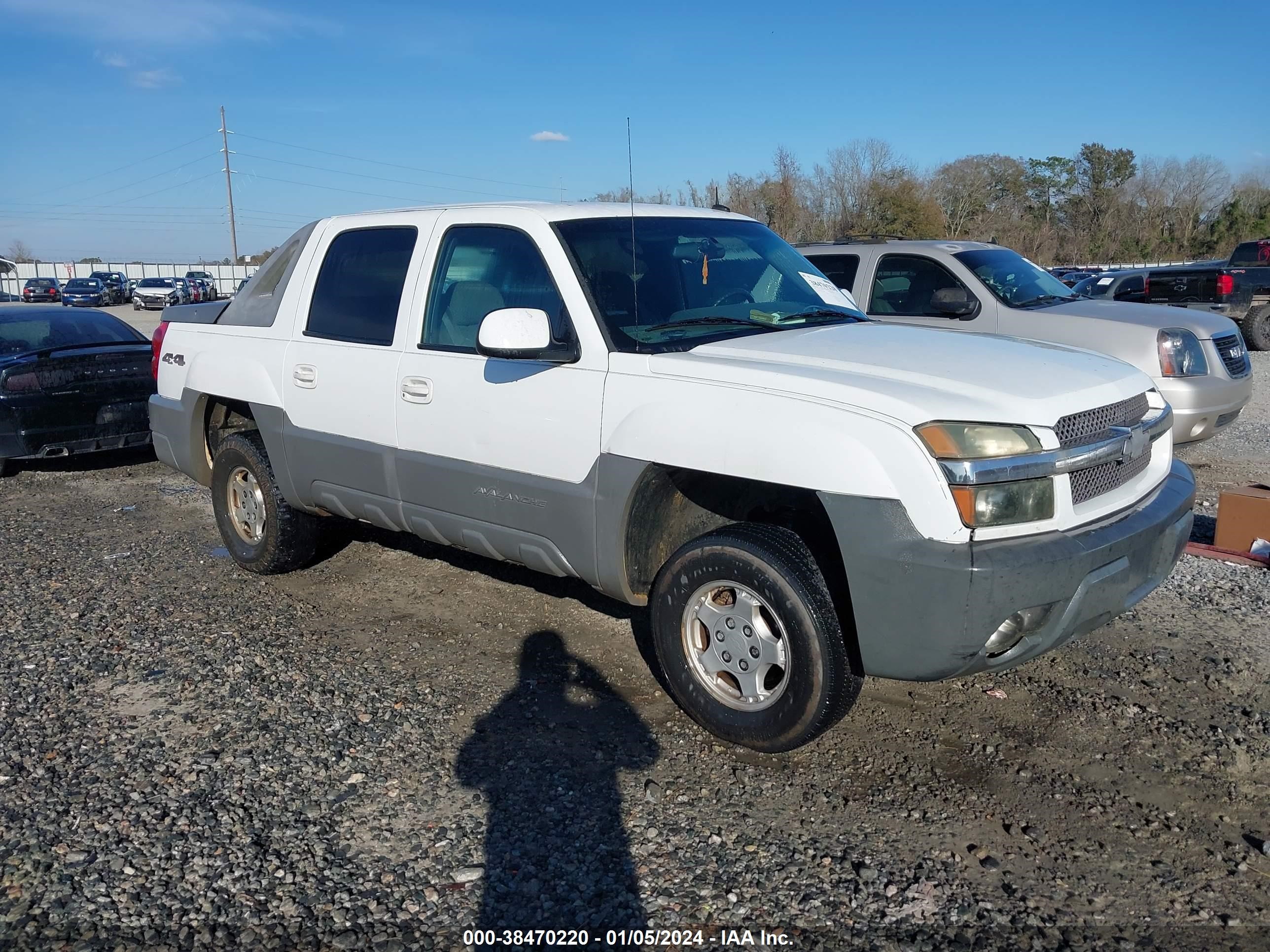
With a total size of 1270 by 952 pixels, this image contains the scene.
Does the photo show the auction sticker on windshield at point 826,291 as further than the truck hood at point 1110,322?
No

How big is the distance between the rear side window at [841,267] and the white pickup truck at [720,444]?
3.68 meters

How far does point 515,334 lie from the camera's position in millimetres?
3912

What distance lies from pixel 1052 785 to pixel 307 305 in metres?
4.06

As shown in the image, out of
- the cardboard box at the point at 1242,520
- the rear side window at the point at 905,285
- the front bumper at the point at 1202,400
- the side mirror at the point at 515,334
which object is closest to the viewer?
the side mirror at the point at 515,334

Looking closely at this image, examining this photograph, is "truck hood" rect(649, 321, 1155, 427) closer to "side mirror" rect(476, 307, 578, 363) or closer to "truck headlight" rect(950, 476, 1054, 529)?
"truck headlight" rect(950, 476, 1054, 529)

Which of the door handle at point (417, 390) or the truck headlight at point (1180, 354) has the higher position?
the door handle at point (417, 390)

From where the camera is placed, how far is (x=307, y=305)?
5355 millimetres

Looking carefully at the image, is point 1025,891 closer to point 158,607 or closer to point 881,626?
point 881,626

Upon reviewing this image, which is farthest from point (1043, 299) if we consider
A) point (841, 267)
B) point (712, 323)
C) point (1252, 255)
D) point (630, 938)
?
point (1252, 255)

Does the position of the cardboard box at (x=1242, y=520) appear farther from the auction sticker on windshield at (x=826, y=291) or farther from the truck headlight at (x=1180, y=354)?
the auction sticker on windshield at (x=826, y=291)

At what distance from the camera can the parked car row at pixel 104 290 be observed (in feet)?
150

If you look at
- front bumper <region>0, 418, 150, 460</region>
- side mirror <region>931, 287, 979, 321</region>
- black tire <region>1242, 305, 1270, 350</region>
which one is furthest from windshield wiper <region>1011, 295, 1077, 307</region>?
black tire <region>1242, 305, 1270, 350</region>

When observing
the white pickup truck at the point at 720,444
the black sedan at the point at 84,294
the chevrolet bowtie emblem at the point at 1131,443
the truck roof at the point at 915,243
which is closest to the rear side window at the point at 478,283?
the white pickup truck at the point at 720,444

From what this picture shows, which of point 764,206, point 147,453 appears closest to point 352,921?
point 147,453
